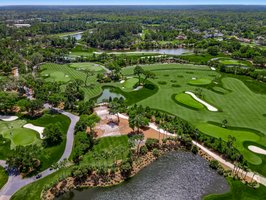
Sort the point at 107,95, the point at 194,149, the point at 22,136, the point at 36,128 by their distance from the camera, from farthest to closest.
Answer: the point at 107,95
the point at 36,128
the point at 22,136
the point at 194,149

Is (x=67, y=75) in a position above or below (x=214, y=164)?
above

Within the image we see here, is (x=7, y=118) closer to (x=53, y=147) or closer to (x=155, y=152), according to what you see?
(x=53, y=147)

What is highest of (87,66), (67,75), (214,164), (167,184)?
(87,66)

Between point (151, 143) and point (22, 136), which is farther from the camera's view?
point (22, 136)

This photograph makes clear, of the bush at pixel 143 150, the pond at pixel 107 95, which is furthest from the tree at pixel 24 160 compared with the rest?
the pond at pixel 107 95

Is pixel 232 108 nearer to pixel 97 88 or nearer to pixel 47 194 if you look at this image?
pixel 97 88

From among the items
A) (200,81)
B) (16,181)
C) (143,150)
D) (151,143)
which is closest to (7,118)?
(16,181)

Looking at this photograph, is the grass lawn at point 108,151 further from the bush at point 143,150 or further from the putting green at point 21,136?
the putting green at point 21,136

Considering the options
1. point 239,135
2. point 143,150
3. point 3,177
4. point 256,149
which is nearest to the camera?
point 3,177
